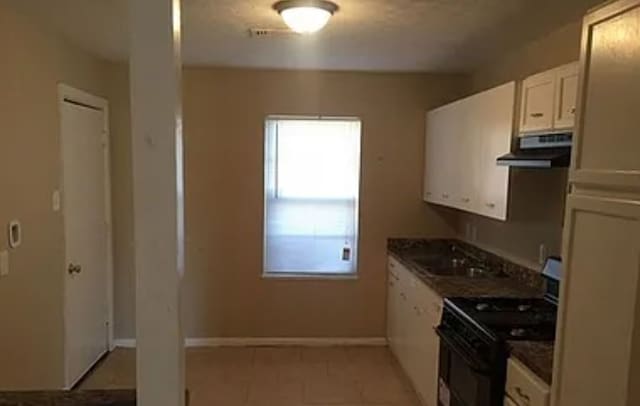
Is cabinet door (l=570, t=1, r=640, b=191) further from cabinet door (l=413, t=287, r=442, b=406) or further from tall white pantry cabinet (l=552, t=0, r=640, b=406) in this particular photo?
cabinet door (l=413, t=287, r=442, b=406)

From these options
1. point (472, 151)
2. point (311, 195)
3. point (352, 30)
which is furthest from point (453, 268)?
point (352, 30)

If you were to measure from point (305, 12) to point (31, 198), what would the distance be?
189 cm

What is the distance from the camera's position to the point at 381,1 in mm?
2535

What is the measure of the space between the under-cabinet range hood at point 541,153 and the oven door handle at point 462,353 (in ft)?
3.20

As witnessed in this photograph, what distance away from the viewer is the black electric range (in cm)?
232

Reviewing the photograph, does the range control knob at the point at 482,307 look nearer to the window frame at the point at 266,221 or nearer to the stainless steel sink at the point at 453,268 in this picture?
the stainless steel sink at the point at 453,268

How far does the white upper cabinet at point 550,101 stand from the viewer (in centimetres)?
252

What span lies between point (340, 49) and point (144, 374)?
2894 millimetres

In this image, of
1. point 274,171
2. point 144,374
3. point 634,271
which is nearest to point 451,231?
point 274,171

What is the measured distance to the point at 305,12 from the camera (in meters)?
2.58

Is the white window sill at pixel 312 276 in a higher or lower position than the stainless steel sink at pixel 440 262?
lower

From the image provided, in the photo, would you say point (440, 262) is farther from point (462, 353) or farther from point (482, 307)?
point (462, 353)

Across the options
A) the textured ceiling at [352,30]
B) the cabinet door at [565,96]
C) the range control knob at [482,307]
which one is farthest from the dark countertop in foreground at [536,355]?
the textured ceiling at [352,30]

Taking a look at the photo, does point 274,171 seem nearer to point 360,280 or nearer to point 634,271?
point 360,280
